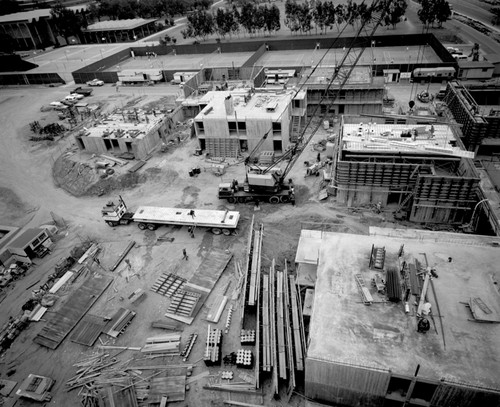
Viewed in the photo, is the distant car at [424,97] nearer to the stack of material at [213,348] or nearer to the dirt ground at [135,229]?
the dirt ground at [135,229]

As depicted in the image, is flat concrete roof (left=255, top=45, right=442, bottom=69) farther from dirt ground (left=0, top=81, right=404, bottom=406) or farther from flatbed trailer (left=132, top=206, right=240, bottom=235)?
flatbed trailer (left=132, top=206, right=240, bottom=235)

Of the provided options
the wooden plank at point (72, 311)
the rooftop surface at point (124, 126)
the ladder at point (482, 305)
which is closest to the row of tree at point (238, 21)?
the rooftop surface at point (124, 126)

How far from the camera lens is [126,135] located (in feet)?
175

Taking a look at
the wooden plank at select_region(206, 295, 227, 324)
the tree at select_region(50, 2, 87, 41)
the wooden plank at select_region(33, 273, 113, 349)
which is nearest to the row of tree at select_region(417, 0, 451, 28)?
the wooden plank at select_region(206, 295, 227, 324)

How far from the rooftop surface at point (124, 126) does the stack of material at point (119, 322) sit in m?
31.2

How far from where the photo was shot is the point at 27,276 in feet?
114

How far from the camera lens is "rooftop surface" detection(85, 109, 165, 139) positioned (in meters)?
53.6

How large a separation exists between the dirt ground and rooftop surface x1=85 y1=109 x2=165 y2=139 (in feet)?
13.9

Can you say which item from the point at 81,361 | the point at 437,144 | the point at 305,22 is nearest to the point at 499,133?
A: the point at 437,144

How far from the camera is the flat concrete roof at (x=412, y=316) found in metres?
19.1

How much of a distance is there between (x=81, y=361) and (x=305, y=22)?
330 feet

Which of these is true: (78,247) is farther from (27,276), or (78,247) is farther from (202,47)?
(202,47)

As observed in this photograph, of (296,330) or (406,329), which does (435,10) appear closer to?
(406,329)

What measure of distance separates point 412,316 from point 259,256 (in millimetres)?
13893
